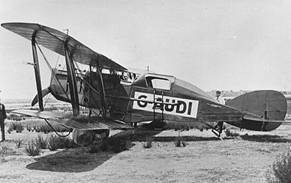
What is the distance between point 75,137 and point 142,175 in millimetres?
4337

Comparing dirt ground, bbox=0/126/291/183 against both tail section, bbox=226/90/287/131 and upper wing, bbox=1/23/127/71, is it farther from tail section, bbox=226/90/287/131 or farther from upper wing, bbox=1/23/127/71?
upper wing, bbox=1/23/127/71

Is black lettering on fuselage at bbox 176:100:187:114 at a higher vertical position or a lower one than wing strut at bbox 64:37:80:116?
lower

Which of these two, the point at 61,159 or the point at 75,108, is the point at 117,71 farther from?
the point at 61,159

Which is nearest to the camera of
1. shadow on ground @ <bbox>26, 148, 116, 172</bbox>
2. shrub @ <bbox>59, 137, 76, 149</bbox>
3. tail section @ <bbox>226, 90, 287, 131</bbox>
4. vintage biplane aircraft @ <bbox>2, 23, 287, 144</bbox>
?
shadow on ground @ <bbox>26, 148, 116, 172</bbox>

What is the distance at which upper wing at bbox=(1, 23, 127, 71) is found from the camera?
7561mm

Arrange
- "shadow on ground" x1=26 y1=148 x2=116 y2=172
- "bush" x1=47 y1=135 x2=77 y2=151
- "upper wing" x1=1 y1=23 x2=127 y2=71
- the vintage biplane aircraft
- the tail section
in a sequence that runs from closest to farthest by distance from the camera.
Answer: "shadow on ground" x1=26 y1=148 x2=116 y2=172
"upper wing" x1=1 y1=23 x2=127 y2=71
"bush" x1=47 y1=135 x2=77 y2=151
the vintage biplane aircraft
the tail section

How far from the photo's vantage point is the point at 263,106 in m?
11.3

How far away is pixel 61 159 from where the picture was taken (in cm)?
812

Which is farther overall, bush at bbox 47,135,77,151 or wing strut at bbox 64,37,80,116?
bush at bbox 47,135,77,151

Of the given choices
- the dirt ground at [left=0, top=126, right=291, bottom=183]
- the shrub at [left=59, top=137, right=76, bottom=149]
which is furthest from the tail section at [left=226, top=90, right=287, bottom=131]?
the shrub at [left=59, top=137, right=76, bottom=149]

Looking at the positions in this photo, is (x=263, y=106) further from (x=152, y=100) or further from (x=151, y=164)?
(x=151, y=164)

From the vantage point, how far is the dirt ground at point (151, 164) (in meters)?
6.18

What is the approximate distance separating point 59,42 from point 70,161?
11.1 feet

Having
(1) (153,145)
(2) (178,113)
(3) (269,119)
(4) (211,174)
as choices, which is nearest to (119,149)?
(1) (153,145)
